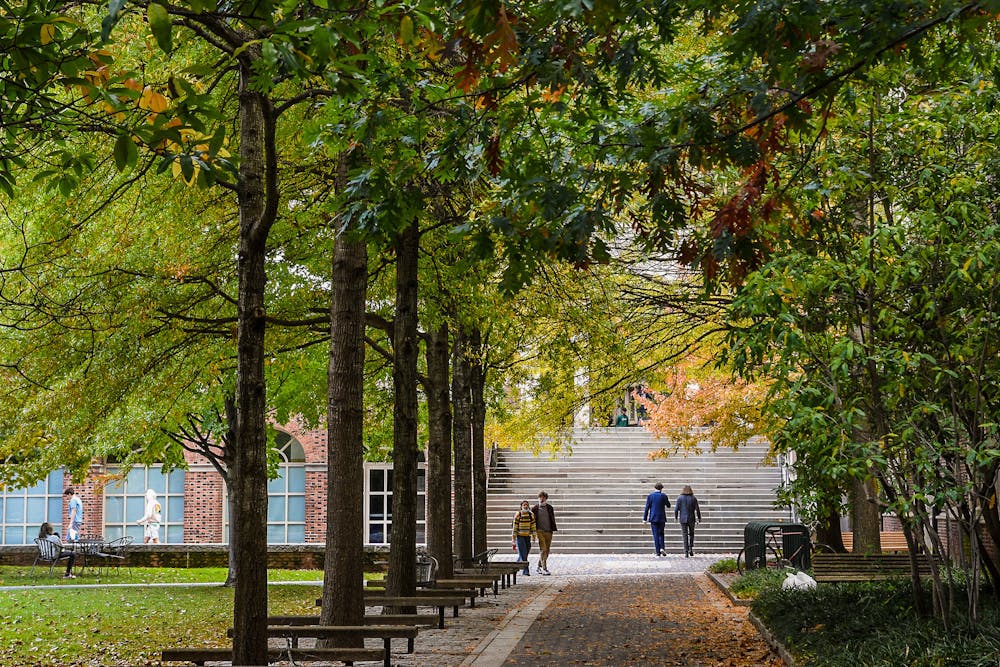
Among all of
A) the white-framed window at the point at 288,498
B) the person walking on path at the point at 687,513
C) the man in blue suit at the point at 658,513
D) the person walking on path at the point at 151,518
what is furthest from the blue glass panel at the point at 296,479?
the person walking on path at the point at 687,513

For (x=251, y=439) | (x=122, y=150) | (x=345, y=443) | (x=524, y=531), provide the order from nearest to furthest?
(x=122, y=150) < (x=251, y=439) < (x=345, y=443) < (x=524, y=531)

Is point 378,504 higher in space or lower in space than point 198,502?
lower

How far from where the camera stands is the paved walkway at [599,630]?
38.4ft

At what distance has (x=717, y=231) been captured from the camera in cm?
799

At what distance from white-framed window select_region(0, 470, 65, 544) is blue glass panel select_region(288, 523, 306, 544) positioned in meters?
8.36

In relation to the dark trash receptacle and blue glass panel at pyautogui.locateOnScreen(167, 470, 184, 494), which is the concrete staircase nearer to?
blue glass panel at pyautogui.locateOnScreen(167, 470, 184, 494)

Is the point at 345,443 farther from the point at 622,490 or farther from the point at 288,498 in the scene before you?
the point at 622,490

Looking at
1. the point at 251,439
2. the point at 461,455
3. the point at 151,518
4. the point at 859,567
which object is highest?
the point at 461,455

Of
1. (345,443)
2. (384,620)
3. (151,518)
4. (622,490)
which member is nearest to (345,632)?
(384,620)

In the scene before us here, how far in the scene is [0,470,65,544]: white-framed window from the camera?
4294 cm

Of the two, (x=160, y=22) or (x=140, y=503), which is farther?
(x=140, y=503)

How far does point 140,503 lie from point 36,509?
157 inches

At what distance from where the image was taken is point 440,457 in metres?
18.3

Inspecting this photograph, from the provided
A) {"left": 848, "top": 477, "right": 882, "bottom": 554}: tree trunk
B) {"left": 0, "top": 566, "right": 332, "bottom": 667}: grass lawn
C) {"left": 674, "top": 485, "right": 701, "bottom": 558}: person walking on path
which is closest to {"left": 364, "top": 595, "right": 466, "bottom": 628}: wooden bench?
{"left": 0, "top": 566, "right": 332, "bottom": 667}: grass lawn
